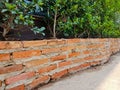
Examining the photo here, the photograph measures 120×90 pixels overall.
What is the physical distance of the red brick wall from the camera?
7.11ft

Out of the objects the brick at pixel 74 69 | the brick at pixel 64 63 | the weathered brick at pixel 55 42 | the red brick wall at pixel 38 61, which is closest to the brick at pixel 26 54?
the red brick wall at pixel 38 61

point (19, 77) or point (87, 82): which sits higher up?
point (19, 77)

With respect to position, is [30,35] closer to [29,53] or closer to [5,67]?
[29,53]

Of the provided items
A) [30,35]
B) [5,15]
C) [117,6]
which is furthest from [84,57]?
[117,6]

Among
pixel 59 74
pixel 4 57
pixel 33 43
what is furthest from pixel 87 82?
pixel 4 57

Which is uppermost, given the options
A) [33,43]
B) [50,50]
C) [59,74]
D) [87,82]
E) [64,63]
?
[33,43]

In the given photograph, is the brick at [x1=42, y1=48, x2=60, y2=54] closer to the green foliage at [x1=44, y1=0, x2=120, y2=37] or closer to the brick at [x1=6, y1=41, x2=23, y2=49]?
the brick at [x1=6, y1=41, x2=23, y2=49]

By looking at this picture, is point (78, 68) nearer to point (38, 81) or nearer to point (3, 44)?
point (38, 81)

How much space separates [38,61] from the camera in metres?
2.62

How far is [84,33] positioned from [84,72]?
3.78ft

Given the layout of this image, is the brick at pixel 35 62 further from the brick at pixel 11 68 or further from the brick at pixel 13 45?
the brick at pixel 13 45

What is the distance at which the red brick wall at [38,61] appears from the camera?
2168 millimetres

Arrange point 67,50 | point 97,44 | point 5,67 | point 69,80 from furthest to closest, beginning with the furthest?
point 97,44, point 67,50, point 69,80, point 5,67

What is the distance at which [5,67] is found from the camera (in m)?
2.13
